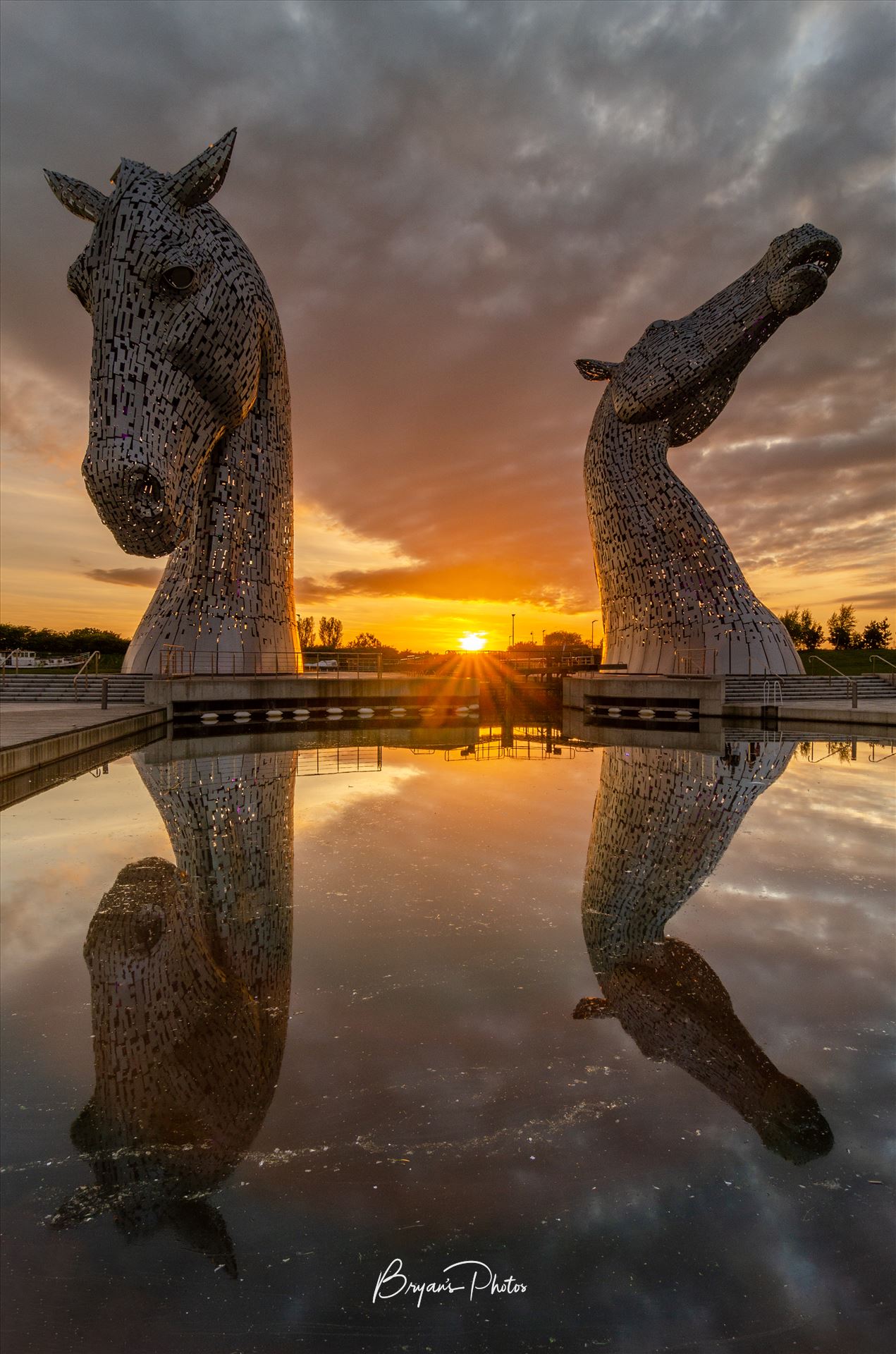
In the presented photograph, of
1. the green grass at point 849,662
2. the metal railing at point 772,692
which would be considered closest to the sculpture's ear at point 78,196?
the metal railing at point 772,692

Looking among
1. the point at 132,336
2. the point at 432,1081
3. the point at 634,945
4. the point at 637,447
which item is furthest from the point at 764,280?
the point at 432,1081

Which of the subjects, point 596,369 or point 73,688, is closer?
point 73,688

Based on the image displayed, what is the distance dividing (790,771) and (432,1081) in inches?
308

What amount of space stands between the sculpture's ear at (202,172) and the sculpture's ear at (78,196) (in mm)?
987

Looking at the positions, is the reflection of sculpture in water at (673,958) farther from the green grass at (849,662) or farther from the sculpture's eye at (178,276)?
the green grass at (849,662)

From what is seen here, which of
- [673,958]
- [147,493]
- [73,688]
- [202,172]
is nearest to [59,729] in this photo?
[147,493]

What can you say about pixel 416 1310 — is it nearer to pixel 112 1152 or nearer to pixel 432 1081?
pixel 432 1081

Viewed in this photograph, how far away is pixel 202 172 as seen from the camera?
10.1 meters

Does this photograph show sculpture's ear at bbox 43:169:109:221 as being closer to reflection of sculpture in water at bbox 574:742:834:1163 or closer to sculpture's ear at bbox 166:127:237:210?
sculpture's ear at bbox 166:127:237:210

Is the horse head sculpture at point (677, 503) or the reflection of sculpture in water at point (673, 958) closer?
the reflection of sculpture in water at point (673, 958)

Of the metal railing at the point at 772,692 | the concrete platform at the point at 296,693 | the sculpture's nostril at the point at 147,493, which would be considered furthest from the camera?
the metal railing at the point at 772,692

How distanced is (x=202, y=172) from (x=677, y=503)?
13.8m

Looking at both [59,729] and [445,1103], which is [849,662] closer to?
[59,729]

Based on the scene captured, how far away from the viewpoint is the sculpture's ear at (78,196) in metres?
10.2
